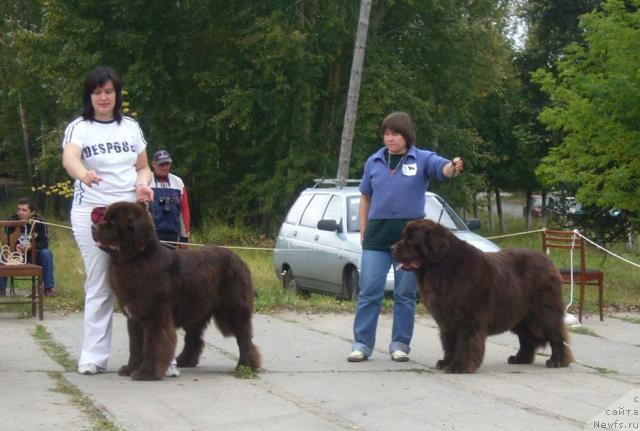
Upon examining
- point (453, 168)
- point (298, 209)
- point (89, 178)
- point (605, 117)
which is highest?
point (605, 117)

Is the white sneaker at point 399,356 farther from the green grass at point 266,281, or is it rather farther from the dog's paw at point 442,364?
the green grass at point 266,281

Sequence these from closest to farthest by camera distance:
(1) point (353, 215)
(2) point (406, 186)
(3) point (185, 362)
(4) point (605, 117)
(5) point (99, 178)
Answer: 1. (5) point (99, 178)
2. (3) point (185, 362)
3. (2) point (406, 186)
4. (1) point (353, 215)
5. (4) point (605, 117)

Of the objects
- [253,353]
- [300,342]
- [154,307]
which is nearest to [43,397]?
[154,307]

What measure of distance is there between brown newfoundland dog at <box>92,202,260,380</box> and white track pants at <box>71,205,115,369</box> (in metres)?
0.22

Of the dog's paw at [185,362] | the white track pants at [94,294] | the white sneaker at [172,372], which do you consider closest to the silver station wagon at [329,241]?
the dog's paw at [185,362]

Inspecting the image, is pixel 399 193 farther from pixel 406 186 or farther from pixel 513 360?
pixel 513 360

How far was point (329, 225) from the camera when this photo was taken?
15273 millimetres

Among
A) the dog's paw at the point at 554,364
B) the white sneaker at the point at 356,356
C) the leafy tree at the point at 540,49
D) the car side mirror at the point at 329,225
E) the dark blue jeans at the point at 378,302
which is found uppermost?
the leafy tree at the point at 540,49

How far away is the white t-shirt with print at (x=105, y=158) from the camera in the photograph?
800 centimetres

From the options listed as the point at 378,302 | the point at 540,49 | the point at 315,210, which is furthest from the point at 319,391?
the point at 540,49

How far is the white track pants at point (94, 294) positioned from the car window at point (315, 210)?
821cm

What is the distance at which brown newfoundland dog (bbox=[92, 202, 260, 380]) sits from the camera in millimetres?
7656

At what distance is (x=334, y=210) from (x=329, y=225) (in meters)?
0.65

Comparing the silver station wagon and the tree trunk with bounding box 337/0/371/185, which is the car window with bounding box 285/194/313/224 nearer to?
A: the silver station wagon
